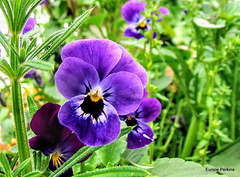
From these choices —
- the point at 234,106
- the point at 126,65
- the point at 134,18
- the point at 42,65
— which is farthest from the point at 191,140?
the point at 42,65

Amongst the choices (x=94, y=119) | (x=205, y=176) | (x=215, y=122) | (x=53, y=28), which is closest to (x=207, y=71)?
(x=215, y=122)

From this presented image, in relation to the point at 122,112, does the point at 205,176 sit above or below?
below

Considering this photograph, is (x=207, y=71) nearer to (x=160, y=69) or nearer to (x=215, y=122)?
(x=215, y=122)

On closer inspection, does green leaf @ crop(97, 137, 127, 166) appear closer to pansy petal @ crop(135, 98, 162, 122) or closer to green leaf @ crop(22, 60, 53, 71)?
pansy petal @ crop(135, 98, 162, 122)

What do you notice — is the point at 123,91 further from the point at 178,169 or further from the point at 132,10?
the point at 132,10

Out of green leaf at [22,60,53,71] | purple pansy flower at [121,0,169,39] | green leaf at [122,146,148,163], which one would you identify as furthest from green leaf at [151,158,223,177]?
purple pansy flower at [121,0,169,39]
